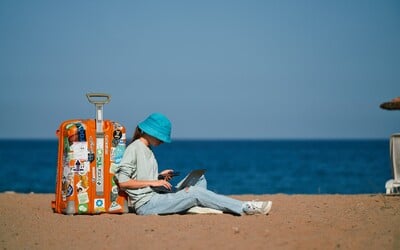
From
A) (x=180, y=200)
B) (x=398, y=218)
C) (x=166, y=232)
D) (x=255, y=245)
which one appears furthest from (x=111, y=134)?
(x=398, y=218)

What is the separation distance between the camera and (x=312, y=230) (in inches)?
264

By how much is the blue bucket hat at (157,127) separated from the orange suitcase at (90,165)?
1.69 ft

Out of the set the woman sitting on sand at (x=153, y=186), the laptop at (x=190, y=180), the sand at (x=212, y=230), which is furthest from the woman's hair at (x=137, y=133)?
the sand at (x=212, y=230)

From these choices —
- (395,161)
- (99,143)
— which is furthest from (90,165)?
(395,161)

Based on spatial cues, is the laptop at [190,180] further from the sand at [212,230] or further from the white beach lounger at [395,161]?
the white beach lounger at [395,161]

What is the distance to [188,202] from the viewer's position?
7.71 meters

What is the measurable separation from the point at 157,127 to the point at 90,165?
0.93m

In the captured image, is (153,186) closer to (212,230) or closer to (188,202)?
(188,202)

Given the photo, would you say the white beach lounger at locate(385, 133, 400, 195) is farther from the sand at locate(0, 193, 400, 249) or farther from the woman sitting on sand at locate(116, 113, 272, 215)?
the woman sitting on sand at locate(116, 113, 272, 215)

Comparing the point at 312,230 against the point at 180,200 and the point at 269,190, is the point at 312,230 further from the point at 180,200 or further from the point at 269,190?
the point at 269,190

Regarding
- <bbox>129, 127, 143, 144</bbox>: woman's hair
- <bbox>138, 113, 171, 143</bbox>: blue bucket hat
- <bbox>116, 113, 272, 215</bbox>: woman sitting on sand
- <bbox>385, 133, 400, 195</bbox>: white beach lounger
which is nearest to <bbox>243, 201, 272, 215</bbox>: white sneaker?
<bbox>116, 113, 272, 215</bbox>: woman sitting on sand

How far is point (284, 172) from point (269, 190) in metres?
14.3

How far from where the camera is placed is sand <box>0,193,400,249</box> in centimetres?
618

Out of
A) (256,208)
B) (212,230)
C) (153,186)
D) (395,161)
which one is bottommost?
(212,230)
